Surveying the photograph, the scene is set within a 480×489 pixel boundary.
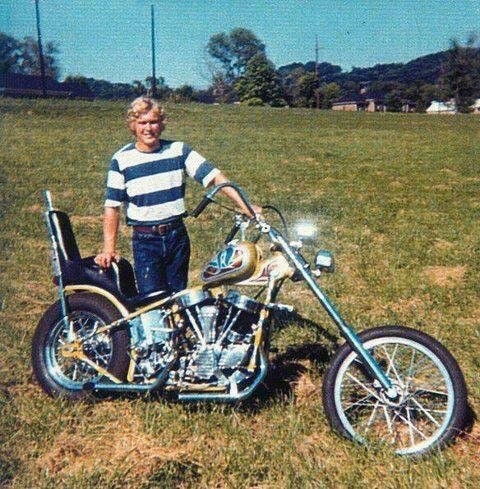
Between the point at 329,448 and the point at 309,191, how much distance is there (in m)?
9.56

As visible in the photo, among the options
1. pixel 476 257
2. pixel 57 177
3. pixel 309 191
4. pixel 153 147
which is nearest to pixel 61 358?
pixel 153 147

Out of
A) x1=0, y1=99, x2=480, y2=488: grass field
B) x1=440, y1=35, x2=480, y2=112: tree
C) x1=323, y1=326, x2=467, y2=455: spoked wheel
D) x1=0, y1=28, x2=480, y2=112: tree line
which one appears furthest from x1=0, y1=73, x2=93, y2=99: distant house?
x1=323, y1=326, x2=467, y2=455: spoked wheel

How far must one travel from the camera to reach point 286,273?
11.3ft

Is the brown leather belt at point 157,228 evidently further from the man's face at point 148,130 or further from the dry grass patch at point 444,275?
the dry grass patch at point 444,275

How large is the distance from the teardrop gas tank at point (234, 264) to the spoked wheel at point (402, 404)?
65 cm

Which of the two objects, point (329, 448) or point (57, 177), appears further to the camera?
point (57, 177)

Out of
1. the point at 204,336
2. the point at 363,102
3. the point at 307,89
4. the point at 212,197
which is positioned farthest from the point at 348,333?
the point at 363,102

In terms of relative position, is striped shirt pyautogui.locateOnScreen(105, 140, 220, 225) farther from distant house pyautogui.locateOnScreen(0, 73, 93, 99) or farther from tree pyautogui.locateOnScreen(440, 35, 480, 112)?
tree pyautogui.locateOnScreen(440, 35, 480, 112)

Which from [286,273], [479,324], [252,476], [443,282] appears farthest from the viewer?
[443,282]

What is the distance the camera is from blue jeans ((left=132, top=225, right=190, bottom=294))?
4164mm

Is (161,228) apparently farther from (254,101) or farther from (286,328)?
(254,101)

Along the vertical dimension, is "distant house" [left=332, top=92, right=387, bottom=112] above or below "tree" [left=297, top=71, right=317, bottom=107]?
below

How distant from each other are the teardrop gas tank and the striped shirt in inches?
30.6

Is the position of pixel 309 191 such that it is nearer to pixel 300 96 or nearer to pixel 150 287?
pixel 150 287
